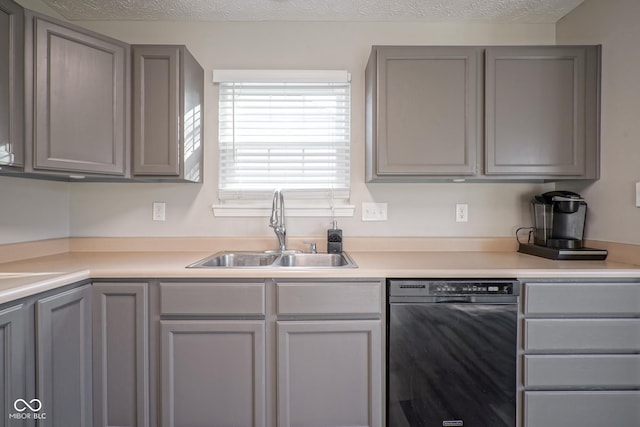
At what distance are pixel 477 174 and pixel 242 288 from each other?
4.63ft

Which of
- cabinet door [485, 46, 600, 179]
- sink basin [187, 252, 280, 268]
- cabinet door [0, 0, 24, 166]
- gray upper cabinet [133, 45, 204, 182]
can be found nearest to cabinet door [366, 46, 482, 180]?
cabinet door [485, 46, 600, 179]

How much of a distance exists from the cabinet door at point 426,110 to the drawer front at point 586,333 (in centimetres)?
84

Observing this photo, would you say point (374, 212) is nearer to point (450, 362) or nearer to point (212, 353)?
point (450, 362)

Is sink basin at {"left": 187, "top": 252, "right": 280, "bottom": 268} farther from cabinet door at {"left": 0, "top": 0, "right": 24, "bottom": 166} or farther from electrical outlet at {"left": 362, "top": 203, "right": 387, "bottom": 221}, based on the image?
cabinet door at {"left": 0, "top": 0, "right": 24, "bottom": 166}

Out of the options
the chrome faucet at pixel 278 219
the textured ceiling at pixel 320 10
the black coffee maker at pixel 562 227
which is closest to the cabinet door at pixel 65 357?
the chrome faucet at pixel 278 219

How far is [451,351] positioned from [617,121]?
1.52 m

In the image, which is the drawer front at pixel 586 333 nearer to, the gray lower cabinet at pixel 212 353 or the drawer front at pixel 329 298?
the drawer front at pixel 329 298

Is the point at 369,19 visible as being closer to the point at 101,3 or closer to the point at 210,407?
the point at 101,3

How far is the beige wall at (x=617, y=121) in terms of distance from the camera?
1.68m

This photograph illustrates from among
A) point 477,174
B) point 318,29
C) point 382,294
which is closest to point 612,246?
point 477,174

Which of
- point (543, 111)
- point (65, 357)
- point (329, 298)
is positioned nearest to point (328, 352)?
point (329, 298)

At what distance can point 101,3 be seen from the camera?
6.55 ft

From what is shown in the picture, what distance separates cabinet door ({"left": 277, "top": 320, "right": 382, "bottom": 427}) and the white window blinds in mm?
957

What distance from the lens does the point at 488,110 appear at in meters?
1.82
